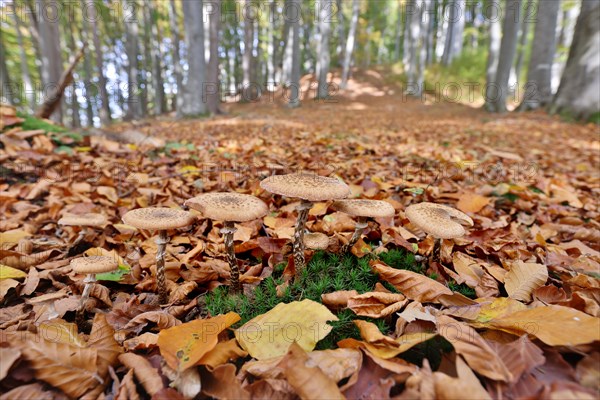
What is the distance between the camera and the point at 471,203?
3.07 metres

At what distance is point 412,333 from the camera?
152cm

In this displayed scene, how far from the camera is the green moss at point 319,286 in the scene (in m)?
1.78

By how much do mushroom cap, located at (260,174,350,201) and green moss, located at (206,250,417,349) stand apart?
1.89 feet

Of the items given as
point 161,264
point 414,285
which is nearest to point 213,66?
point 161,264

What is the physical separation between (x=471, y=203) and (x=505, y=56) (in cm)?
1271

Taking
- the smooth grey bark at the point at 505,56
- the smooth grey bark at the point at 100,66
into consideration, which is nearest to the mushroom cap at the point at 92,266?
the smooth grey bark at the point at 505,56

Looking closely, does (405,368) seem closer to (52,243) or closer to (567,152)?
(52,243)

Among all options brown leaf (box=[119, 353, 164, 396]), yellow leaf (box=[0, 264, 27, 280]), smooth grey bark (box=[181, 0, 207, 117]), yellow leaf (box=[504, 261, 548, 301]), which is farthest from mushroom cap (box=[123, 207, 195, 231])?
smooth grey bark (box=[181, 0, 207, 117])

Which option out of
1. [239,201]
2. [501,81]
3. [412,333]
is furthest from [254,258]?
[501,81]

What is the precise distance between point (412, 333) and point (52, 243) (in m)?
2.82

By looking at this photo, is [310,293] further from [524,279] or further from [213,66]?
[213,66]

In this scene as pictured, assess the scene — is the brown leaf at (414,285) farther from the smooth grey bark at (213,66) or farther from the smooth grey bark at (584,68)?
the smooth grey bark at (213,66)

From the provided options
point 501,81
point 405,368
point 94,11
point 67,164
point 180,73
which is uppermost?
point 94,11

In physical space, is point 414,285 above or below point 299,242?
below
